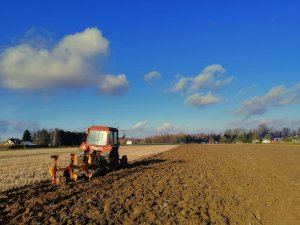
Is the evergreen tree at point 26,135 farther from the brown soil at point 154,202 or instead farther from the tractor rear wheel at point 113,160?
the brown soil at point 154,202

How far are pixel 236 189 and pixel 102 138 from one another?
7.29 m

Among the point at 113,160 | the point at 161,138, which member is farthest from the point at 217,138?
the point at 113,160

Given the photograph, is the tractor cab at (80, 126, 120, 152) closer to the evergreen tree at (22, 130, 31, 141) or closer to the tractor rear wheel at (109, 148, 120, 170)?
the tractor rear wheel at (109, 148, 120, 170)

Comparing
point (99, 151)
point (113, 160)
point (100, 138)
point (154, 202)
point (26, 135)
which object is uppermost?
point (26, 135)

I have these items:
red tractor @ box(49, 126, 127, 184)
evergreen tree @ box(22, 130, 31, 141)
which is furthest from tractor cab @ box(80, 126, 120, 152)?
evergreen tree @ box(22, 130, 31, 141)

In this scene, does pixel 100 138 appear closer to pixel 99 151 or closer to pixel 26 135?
pixel 99 151

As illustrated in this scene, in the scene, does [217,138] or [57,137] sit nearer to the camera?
[57,137]

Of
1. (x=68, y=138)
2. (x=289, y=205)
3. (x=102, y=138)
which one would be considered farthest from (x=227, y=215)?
(x=68, y=138)

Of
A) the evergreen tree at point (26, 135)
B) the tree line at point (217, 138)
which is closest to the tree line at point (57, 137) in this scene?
the evergreen tree at point (26, 135)

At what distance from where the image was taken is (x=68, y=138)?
102438mm

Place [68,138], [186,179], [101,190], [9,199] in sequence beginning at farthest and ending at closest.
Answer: [68,138] < [186,179] < [101,190] < [9,199]

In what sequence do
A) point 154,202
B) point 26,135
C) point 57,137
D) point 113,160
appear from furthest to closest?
1. point 26,135
2. point 57,137
3. point 113,160
4. point 154,202

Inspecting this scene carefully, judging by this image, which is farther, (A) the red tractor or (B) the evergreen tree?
(B) the evergreen tree

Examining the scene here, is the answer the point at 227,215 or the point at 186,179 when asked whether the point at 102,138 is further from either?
the point at 227,215
